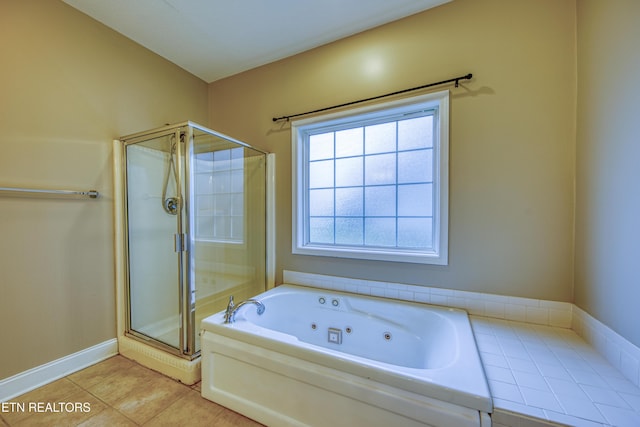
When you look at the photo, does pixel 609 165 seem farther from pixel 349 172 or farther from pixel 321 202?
pixel 321 202

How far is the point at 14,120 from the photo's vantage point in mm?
1452

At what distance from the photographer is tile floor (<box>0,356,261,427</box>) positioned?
1294mm

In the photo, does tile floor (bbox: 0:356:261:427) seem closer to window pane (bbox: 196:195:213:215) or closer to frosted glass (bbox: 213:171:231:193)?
window pane (bbox: 196:195:213:215)

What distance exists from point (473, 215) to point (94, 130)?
2.81 m

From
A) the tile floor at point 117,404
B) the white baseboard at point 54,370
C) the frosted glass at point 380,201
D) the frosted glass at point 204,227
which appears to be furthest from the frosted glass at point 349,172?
the white baseboard at point 54,370

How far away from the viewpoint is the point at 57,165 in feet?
5.29

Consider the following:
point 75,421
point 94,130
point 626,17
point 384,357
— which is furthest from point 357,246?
point 94,130

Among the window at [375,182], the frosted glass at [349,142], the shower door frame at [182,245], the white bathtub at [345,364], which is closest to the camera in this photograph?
the white bathtub at [345,364]

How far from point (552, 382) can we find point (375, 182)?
151 centimetres

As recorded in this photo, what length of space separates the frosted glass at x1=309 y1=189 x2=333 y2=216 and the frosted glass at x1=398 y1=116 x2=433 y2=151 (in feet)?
2.41

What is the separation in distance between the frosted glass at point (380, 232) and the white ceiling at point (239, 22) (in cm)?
156

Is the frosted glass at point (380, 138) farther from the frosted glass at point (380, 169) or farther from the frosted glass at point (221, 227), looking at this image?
the frosted glass at point (221, 227)

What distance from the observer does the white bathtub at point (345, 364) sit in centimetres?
97

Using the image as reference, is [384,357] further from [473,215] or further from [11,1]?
[11,1]
